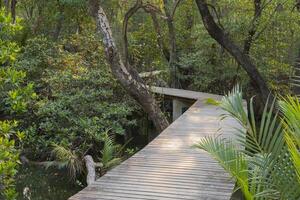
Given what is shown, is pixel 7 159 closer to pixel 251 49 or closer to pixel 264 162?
pixel 264 162

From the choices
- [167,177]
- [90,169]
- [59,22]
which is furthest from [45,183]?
[59,22]

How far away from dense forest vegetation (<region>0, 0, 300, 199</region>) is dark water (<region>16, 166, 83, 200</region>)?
16 cm

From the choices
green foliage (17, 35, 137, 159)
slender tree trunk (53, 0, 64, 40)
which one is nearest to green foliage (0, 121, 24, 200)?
green foliage (17, 35, 137, 159)

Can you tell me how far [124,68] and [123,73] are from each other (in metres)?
0.11

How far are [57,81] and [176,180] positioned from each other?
477 cm

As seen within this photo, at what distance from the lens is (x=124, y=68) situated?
8.08 m

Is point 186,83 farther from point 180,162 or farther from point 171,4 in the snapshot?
point 180,162

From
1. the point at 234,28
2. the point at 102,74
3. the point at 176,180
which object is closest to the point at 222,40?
the point at 234,28

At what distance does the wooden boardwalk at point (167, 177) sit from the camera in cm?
425

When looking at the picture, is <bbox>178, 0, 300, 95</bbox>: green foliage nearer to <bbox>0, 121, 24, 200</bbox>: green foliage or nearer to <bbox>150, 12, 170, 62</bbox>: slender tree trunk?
<bbox>150, 12, 170, 62</bbox>: slender tree trunk

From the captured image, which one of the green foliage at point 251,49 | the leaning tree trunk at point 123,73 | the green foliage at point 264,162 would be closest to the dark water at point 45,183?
the leaning tree trunk at point 123,73

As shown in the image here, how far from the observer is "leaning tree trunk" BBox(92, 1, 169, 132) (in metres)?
7.93

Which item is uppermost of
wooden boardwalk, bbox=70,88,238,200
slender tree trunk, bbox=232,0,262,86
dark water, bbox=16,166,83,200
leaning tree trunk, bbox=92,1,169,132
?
slender tree trunk, bbox=232,0,262,86

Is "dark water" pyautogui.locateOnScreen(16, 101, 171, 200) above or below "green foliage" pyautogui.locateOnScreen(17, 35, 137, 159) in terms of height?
below
